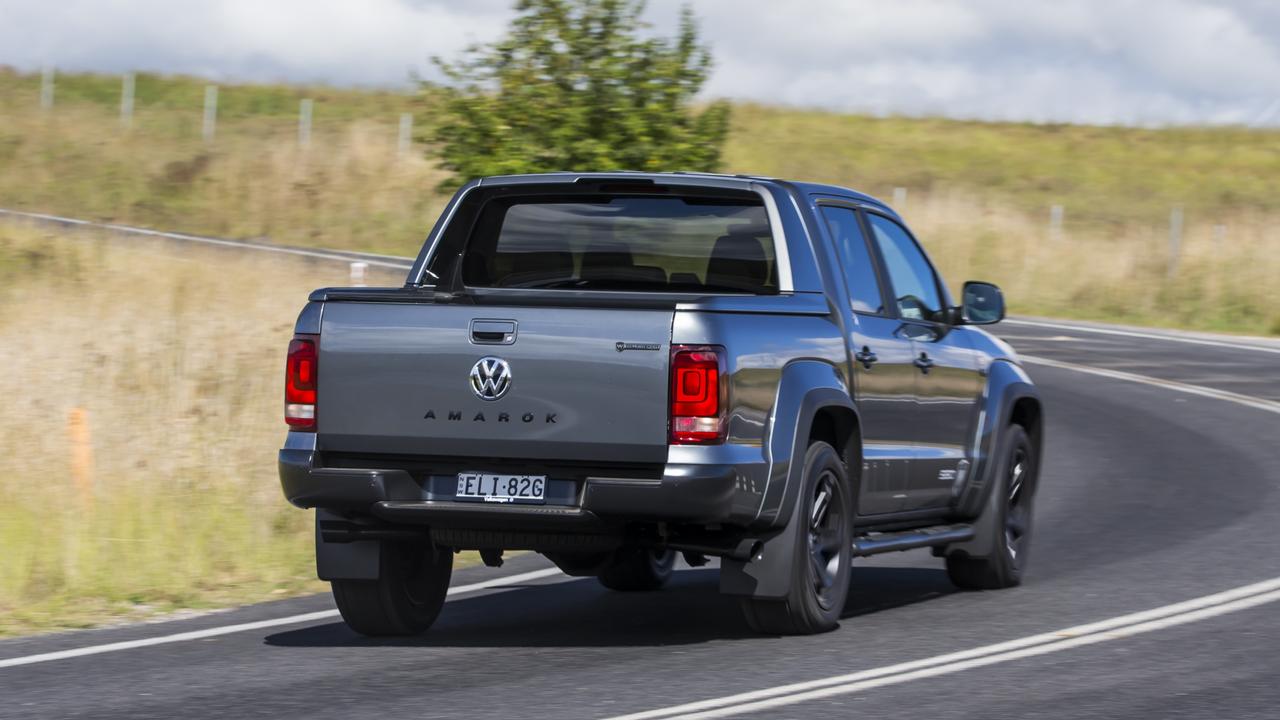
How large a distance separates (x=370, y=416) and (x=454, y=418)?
349 mm

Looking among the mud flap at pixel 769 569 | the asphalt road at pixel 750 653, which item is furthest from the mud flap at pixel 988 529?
the mud flap at pixel 769 569

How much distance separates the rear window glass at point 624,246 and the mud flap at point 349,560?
1.45 metres

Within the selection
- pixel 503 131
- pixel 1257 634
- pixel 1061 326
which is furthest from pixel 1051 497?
pixel 1061 326

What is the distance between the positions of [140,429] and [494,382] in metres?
10.9

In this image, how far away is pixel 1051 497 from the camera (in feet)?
45.2

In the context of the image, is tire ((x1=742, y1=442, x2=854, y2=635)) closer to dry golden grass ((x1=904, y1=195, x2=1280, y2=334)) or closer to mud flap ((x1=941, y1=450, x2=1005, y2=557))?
mud flap ((x1=941, y1=450, x2=1005, y2=557))

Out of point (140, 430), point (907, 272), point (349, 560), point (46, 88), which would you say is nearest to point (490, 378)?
point (349, 560)

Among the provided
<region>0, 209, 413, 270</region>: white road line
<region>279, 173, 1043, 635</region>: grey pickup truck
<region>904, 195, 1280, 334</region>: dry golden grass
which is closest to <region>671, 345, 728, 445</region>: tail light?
<region>279, 173, 1043, 635</region>: grey pickup truck

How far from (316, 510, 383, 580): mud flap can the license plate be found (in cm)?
68

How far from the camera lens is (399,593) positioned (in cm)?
813

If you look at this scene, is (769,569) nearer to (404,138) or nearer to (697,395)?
(697,395)

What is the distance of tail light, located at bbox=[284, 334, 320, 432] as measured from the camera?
24.7 feet

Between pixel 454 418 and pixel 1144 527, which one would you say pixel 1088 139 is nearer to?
pixel 1144 527

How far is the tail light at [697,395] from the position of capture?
23.3 feet
